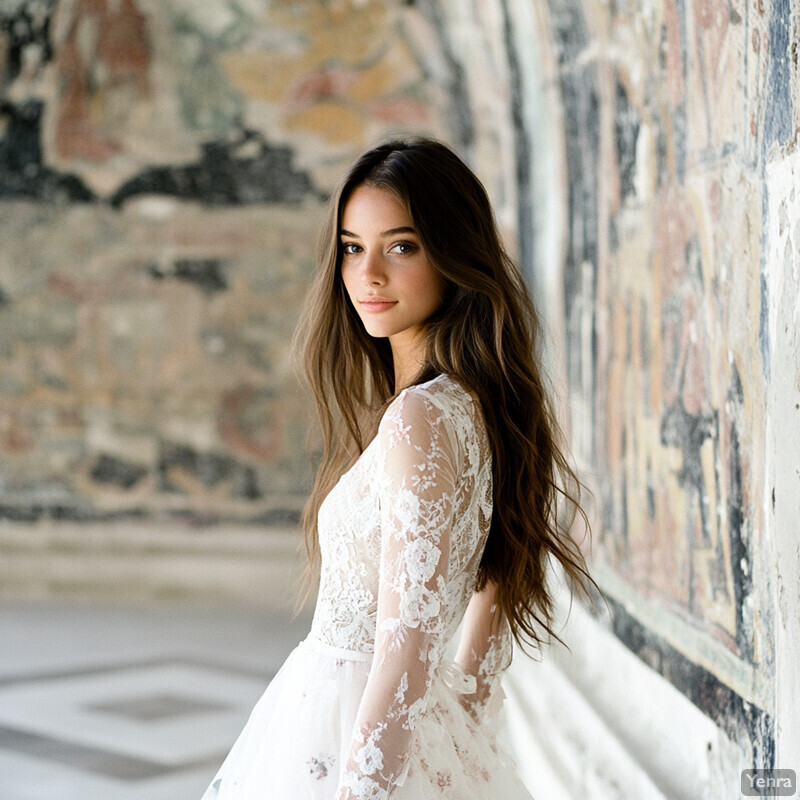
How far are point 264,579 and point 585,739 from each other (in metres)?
6.32

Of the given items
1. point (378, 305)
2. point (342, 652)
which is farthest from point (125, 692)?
point (378, 305)

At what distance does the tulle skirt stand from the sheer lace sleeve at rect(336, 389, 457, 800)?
0.58 ft

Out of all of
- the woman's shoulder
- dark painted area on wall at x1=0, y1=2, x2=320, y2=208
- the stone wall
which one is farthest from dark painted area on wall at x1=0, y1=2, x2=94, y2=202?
the woman's shoulder

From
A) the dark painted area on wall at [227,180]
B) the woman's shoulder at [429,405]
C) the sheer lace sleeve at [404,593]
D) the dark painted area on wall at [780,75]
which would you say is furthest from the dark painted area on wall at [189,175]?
the sheer lace sleeve at [404,593]

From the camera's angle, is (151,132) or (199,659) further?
(151,132)

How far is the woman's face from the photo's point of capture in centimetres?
211

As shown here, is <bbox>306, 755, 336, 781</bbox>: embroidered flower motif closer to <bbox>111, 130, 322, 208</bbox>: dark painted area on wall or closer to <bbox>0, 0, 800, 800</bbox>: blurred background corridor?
<bbox>0, 0, 800, 800</bbox>: blurred background corridor

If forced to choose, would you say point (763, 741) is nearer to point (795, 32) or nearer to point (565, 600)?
point (795, 32)

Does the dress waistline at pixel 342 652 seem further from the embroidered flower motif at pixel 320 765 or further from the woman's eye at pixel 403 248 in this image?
the woman's eye at pixel 403 248

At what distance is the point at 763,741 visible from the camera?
2.56 m

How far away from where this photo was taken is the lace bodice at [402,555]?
5.68 feet

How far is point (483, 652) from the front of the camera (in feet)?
7.84

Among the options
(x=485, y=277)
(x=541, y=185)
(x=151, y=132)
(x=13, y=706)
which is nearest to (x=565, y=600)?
(x=541, y=185)

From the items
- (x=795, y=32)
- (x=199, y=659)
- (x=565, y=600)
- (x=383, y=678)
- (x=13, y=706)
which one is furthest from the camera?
(x=199, y=659)
